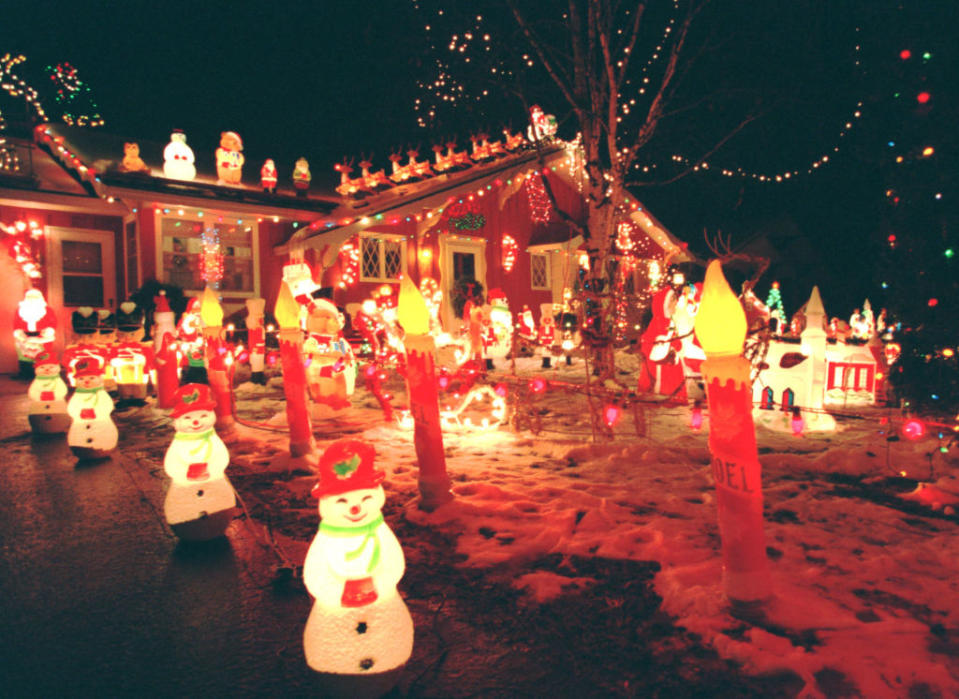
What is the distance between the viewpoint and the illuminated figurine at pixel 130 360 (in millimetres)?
10531

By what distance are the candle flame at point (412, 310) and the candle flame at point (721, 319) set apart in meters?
2.42

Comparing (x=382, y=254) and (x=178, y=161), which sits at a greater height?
(x=178, y=161)

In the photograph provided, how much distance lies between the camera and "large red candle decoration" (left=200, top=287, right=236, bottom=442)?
7242 millimetres

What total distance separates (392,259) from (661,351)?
11.6 meters

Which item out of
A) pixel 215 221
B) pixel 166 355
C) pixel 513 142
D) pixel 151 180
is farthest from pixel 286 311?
pixel 513 142

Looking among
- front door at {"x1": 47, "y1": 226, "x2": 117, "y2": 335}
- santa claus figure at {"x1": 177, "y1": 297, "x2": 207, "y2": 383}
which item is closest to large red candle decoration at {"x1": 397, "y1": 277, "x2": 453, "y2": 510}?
santa claus figure at {"x1": 177, "y1": 297, "x2": 207, "y2": 383}

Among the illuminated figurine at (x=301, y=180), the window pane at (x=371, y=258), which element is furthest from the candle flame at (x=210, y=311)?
the illuminated figurine at (x=301, y=180)

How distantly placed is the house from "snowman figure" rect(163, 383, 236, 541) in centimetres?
913

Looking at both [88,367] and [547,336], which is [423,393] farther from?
[547,336]

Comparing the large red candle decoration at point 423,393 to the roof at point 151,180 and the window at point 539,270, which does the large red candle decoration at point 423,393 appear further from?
the window at point 539,270

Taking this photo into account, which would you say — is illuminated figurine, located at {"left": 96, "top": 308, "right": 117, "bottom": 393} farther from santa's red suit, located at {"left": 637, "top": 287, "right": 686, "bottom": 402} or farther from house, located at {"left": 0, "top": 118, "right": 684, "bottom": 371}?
santa's red suit, located at {"left": 637, "top": 287, "right": 686, "bottom": 402}

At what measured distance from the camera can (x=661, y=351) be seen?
24.2ft

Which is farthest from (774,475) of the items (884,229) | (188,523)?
(188,523)

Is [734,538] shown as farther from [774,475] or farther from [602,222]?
[602,222]
